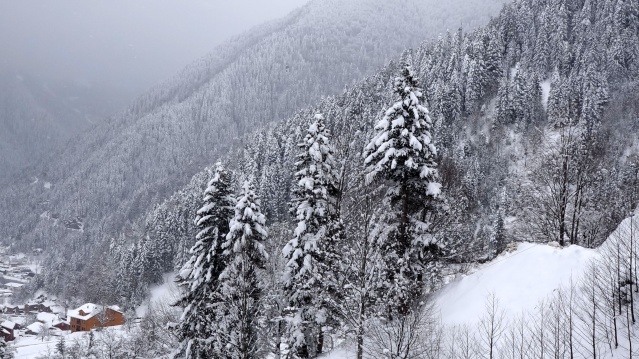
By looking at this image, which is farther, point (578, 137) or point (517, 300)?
point (578, 137)

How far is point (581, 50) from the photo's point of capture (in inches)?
4392

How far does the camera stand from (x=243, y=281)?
688 inches

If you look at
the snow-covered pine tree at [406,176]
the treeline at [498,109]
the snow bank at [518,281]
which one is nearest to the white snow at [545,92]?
the treeline at [498,109]

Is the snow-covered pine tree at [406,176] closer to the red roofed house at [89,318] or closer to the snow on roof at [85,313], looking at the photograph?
the red roofed house at [89,318]

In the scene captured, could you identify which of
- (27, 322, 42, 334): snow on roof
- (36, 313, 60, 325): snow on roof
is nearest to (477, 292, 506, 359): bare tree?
(27, 322, 42, 334): snow on roof

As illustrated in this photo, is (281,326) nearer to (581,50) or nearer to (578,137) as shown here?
(578,137)

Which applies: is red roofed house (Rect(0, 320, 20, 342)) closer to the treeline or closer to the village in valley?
the village in valley

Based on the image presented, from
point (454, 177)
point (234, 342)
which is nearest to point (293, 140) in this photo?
point (454, 177)

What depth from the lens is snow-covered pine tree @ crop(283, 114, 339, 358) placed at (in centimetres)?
1872

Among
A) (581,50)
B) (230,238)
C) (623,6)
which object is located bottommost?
(230,238)

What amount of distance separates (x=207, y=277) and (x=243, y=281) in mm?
4360

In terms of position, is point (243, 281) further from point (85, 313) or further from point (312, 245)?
point (85, 313)

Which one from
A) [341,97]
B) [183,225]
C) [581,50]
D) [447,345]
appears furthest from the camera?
[341,97]

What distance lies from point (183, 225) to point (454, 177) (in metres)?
88.8
